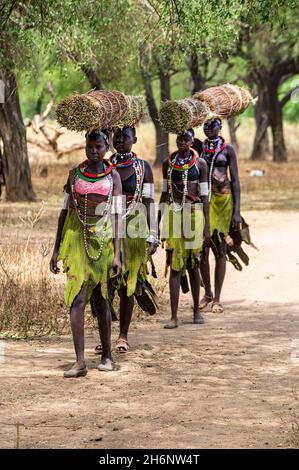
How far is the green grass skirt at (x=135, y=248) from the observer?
838cm

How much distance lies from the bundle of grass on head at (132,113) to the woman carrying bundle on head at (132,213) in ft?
0.22

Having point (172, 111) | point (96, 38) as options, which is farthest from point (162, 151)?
point (172, 111)

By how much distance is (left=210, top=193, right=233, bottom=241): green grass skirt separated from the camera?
10.6 meters

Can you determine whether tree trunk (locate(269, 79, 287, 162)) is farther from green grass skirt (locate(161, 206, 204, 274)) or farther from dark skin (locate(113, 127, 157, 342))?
dark skin (locate(113, 127, 157, 342))

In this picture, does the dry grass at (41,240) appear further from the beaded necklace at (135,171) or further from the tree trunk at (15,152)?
the beaded necklace at (135,171)

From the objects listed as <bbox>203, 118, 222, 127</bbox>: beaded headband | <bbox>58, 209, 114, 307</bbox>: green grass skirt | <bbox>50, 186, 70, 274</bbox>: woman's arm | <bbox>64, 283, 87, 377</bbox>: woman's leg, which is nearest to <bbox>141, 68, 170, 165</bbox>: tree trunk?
<bbox>203, 118, 222, 127</bbox>: beaded headband

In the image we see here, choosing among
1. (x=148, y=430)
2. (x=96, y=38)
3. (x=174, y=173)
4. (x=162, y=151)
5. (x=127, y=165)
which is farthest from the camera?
(x=162, y=151)

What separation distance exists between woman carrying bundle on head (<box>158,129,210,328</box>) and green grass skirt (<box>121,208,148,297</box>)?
1155 millimetres

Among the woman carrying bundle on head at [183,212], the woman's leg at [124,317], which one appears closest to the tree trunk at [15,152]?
the woman carrying bundle on head at [183,212]

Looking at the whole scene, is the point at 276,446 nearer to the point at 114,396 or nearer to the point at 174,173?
the point at 114,396

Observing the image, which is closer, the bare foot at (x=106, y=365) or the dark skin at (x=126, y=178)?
the bare foot at (x=106, y=365)

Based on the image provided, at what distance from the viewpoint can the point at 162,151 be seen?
3506 cm

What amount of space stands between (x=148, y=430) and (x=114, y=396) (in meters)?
0.89

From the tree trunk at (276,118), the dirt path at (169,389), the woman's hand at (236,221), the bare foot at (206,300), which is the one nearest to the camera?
the dirt path at (169,389)
